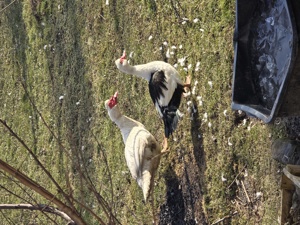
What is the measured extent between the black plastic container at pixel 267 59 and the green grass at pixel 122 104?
656mm

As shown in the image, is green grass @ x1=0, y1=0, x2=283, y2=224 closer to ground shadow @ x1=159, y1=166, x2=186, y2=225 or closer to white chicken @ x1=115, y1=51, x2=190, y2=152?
ground shadow @ x1=159, y1=166, x2=186, y2=225

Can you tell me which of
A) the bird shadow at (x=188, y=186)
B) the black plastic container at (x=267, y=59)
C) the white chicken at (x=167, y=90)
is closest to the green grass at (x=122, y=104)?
the bird shadow at (x=188, y=186)

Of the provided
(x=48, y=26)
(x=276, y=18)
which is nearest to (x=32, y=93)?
(x=48, y=26)

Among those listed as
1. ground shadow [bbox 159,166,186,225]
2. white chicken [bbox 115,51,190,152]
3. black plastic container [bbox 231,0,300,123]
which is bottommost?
ground shadow [bbox 159,166,186,225]

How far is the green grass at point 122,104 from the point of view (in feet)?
10.4

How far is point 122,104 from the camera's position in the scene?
4.59 meters

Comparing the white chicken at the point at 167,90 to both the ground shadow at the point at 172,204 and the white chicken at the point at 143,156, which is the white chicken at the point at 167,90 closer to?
the white chicken at the point at 143,156

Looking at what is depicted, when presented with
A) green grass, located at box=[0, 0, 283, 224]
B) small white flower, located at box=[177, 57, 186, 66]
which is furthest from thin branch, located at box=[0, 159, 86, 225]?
small white flower, located at box=[177, 57, 186, 66]

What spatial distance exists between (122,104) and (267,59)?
254cm

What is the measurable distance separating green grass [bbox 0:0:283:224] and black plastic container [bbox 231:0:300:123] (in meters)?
0.66

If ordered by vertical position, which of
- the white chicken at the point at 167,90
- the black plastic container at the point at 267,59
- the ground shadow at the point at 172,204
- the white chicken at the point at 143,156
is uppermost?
the black plastic container at the point at 267,59

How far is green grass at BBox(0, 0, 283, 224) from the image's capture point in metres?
3.18

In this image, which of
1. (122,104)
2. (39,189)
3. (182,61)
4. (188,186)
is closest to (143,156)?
(188,186)

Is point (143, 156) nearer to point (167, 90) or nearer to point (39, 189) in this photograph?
point (167, 90)
